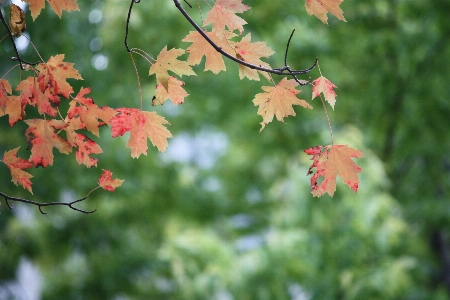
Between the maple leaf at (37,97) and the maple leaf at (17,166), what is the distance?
128 mm

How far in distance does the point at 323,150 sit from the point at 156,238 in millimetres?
4218

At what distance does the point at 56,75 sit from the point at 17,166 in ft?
0.79

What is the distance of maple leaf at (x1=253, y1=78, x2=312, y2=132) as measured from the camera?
118 centimetres

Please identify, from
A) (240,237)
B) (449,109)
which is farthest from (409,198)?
(240,237)

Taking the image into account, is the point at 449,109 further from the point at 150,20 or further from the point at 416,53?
the point at 150,20

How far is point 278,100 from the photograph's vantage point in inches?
46.9

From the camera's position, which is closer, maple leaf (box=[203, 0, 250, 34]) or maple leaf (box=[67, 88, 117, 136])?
maple leaf (box=[203, 0, 250, 34])

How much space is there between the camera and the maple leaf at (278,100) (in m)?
1.18

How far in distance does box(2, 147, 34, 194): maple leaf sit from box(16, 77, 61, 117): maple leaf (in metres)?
0.13

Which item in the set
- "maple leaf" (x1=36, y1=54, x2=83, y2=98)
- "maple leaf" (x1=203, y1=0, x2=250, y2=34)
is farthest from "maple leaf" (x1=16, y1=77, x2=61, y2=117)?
"maple leaf" (x1=203, y1=0, x2=250, y2=34)

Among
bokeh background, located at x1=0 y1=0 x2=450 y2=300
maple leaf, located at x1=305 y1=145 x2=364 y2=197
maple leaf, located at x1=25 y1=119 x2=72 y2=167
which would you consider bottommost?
maple leaf, located at x1=25 y1=119 x2=72 y2=167

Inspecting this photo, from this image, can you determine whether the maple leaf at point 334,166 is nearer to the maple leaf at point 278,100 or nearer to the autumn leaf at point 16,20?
the maple leaf at point 278,100

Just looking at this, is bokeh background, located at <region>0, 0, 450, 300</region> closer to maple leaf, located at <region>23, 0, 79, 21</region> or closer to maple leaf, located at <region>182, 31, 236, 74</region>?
maple leaf, located at <region>23, 0, 79, 21</region>

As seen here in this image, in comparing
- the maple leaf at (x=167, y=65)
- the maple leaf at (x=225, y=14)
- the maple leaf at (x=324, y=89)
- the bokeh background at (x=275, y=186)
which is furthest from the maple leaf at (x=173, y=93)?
the bokeh background at (x=275, y=186)
